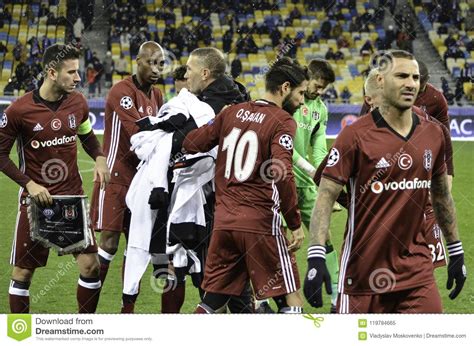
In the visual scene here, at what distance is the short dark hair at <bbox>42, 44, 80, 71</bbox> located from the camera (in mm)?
6891

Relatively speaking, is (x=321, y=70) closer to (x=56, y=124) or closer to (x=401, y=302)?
(x=56, y=124)

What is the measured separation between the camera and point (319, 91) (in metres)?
8.26

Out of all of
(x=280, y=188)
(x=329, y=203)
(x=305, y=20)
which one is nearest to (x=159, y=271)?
(x=280, y=188)

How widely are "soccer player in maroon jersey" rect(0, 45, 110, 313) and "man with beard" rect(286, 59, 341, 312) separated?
5.85 ft

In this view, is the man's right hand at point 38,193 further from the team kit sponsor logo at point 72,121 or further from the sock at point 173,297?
the sock at point 173,297

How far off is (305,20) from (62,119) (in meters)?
24.8

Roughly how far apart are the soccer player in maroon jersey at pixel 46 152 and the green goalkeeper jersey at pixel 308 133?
5.91 feet

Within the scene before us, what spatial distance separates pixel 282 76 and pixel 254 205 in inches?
31.7

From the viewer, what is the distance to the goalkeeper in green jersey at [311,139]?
7934 millimetres

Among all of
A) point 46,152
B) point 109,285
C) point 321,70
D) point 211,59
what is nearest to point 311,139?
point 321,70

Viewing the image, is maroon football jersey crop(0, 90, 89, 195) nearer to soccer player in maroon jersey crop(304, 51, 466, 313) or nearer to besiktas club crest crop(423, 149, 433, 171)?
soccer player in maroon jersey crop(304, 51, 466, 313)

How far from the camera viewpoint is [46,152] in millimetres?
6945

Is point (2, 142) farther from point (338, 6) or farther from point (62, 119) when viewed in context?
point (338, 6)

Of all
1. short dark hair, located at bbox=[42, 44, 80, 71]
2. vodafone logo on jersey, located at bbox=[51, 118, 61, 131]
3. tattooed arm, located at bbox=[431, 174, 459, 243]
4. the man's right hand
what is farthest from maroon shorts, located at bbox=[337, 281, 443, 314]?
short dark hair, located at bbox=[42, 44, 80, 71]
